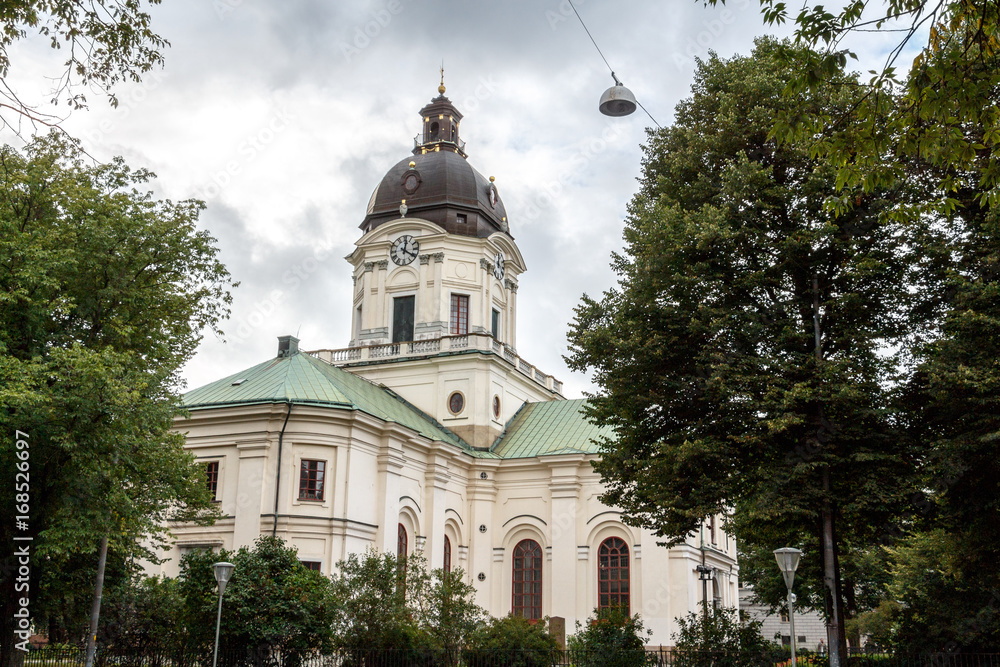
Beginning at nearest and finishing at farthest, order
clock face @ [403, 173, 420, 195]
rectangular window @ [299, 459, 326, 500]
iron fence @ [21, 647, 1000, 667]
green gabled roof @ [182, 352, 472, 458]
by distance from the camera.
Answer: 1. iron fence @ [21, 647, 1000, 667]
2. rectangular window @ [299, 459, 326, 500]
3. green gabled roof @ [182, 352, 472, 458]
4. clock face @ [403, 173, 420, 195]

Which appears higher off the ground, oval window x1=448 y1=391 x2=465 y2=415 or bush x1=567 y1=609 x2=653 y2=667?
oval window x1=448 y1=391 x2=465 y2=415

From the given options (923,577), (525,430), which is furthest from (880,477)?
(525,430)

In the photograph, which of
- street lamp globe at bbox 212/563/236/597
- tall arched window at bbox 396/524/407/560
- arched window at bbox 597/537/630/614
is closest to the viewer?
street lamp globe at bbox 212/563/236/597

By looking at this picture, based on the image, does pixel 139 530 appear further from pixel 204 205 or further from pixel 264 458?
pixel 264 458

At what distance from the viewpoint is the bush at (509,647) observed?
76.1 ft

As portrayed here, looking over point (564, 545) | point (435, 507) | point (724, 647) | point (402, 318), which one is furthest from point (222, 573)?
point (402, 318)

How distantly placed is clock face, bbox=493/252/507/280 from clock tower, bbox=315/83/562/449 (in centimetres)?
6

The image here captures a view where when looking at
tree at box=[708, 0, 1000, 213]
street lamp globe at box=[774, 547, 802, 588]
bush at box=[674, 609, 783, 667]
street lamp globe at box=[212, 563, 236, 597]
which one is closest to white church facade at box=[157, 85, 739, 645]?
street lamp globe at box=[212, 563, 236, 597]

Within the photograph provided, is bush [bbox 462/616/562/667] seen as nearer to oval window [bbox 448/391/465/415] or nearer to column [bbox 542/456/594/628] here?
column [bbox 542/456/594/628]

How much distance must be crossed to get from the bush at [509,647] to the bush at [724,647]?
11.6ft

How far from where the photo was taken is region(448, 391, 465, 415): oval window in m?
41.8

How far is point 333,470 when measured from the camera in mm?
31938

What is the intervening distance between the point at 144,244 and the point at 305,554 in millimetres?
13914

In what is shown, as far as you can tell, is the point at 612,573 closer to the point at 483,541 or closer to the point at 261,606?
the point at 483,541
